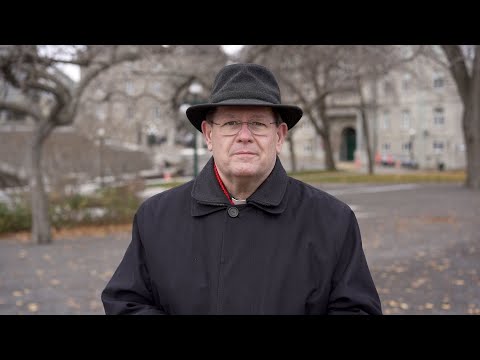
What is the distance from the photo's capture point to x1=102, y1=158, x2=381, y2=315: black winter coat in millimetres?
2502

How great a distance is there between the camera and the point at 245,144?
2600 mm

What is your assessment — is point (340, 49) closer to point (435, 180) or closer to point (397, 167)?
point (435, 180)

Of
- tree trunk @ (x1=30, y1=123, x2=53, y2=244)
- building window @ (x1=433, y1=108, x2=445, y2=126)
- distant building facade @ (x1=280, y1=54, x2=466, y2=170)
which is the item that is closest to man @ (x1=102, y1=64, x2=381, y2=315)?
tree trunk @ (x1=30, y1=123, x2=53, y2=244)

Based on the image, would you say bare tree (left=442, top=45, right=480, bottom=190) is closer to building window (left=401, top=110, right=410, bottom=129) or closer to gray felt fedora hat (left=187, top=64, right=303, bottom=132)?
gray felt fedora hat (left=187, top=64, right=303, bottom=132)

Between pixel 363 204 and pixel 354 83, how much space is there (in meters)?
12.8

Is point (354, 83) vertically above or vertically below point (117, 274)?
above

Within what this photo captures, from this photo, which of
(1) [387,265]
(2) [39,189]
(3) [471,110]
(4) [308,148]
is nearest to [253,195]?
(1) [387,265]

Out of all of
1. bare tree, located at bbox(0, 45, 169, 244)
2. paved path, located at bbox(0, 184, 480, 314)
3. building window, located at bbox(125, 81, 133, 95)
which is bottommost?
paved path, located at bbox(0, 184, 480, 314)

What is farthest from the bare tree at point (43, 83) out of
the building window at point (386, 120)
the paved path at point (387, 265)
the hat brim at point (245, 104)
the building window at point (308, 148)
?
the building window at point (308, 148)

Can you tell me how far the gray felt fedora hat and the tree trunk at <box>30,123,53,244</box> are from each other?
11463mm
